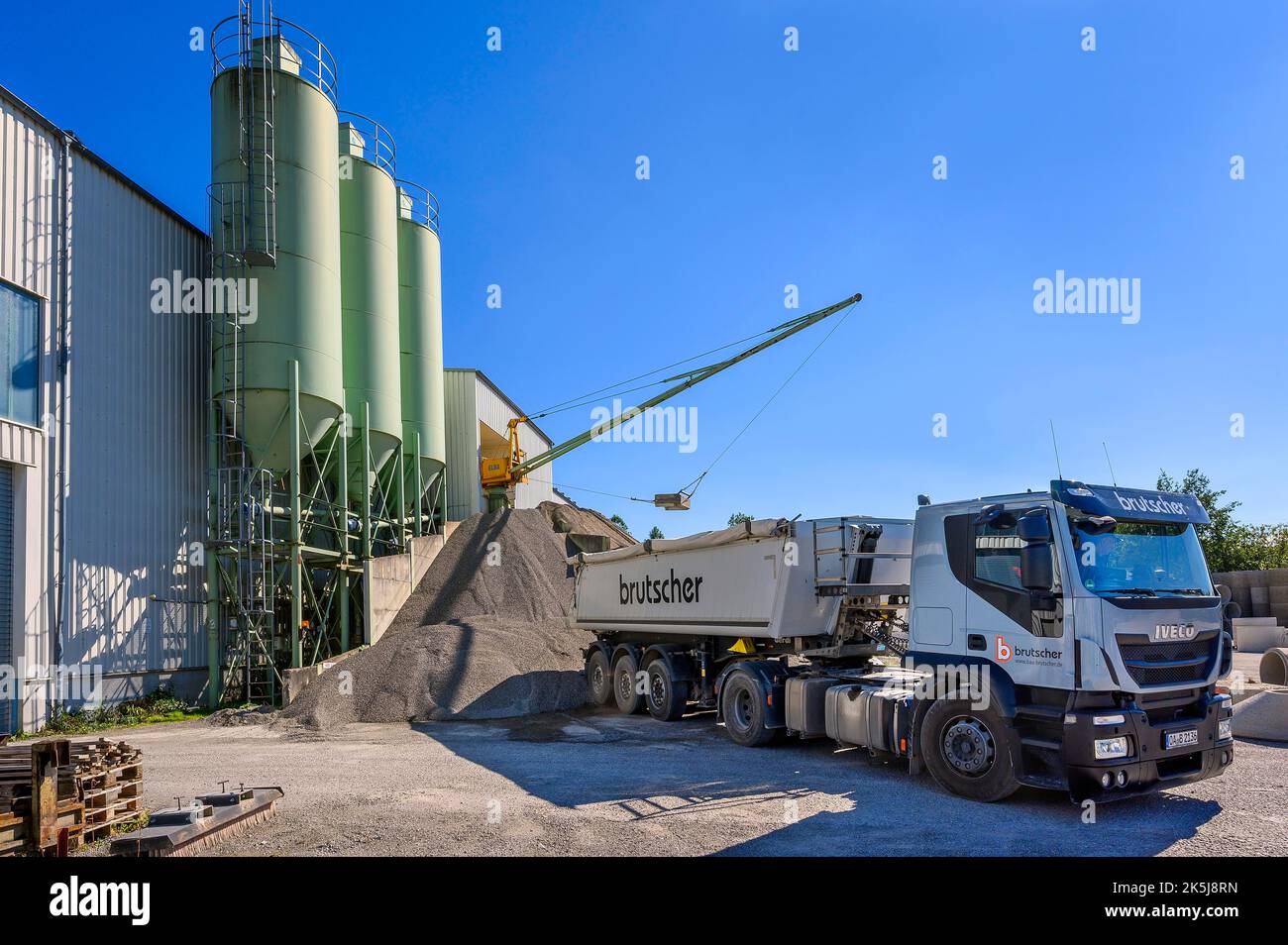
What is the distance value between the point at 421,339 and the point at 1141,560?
2268cm

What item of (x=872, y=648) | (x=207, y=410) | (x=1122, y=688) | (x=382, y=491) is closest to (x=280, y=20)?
(x=207, y=410)

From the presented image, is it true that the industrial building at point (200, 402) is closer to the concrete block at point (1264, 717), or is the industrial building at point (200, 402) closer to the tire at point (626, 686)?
the tire at point (626, 686)

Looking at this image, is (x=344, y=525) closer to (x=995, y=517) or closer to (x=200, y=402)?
(x=200, y=402)

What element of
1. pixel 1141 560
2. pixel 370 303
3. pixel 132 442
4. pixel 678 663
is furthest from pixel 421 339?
pixel 1141 560

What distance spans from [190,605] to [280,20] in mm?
13813

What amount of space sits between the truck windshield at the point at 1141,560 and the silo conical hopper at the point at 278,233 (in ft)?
55.1

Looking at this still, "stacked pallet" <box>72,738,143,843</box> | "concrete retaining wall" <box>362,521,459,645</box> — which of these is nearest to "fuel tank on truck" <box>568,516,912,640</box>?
"stacked pallet" <box>72,738,143,843</box>

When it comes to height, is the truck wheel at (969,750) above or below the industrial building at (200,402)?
below

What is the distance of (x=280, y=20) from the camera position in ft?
68.3

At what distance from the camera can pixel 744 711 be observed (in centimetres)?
1200

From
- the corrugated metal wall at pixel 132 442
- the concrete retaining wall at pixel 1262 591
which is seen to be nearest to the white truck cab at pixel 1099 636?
the corrugated metal wall at pixel 132 442

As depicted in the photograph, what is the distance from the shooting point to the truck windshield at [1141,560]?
7641mm

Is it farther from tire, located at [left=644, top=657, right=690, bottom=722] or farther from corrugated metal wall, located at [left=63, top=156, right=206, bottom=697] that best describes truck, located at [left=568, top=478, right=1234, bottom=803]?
corrugated metal wall, located at [left=63, top=156, right=206, bottom=697]
